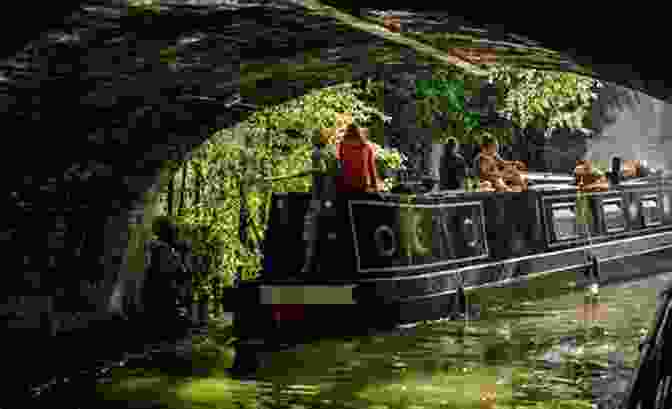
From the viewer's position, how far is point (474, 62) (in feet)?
28.7

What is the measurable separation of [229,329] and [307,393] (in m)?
3.74

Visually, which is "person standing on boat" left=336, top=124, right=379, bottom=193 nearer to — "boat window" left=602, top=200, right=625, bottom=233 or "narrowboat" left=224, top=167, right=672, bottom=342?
"narrowboat" left=224, top=167, right=672, bottom=342

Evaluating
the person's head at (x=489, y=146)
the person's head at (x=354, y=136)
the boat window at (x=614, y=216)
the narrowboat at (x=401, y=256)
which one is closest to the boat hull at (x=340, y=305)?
the narrowboat at (x=401, y=256)

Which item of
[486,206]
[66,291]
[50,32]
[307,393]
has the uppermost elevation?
[50,32]

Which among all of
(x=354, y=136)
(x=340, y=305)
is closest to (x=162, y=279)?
(x=340, y=305)

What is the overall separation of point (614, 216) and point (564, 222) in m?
1.78

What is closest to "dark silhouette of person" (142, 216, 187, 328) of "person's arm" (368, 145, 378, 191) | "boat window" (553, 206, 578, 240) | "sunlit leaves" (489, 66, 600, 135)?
"person's arm" (368, 145, 378, 191)

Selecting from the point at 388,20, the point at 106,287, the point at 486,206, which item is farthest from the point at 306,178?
the point at 388,20

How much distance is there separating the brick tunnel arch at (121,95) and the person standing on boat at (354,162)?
874mm

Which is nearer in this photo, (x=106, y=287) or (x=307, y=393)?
(x=307, y=393)

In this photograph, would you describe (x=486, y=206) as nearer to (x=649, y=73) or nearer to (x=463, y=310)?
(x=463, y=310)

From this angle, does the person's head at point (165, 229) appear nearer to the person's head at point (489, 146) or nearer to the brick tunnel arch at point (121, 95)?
the brick tunnel arch at point (121, 95)

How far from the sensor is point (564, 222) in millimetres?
14219

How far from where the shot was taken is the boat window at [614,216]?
1541cm
